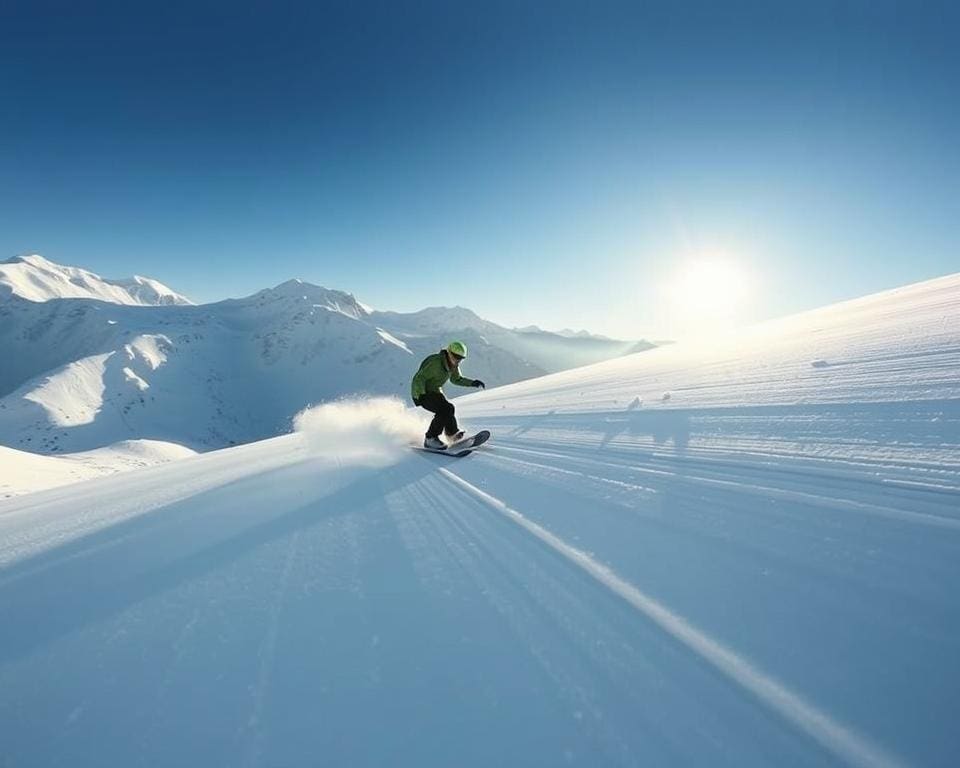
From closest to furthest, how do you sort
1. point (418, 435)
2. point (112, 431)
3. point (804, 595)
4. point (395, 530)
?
point (804, 595)
point (395, 530)
point (418, 435)
point (112, 431)

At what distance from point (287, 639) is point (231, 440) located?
679 feet

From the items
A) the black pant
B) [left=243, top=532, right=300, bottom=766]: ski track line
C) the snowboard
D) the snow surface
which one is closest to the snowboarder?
the black pant

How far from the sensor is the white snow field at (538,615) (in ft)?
5.22

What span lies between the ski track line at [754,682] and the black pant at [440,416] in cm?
514

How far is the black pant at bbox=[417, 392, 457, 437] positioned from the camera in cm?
770

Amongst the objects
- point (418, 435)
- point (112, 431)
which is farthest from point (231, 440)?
point (418, 435)

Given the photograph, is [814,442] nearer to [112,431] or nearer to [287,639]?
[287,639]

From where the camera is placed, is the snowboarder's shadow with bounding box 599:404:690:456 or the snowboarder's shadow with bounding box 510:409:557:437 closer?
the snowboarder's shadow with bounding box 599:404:690:456

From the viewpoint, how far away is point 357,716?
176 centimetres

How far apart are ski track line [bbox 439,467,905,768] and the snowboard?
13.4ft

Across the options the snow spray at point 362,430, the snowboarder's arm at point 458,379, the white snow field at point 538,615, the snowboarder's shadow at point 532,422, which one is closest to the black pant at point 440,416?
the snowboarder's arm at point 458,379

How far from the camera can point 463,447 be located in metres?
7.00

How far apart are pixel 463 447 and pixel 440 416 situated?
1053 mm

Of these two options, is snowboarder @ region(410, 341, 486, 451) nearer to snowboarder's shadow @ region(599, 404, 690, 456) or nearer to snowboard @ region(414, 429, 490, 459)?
snowboard @ region(414, 429, 490, 459)
